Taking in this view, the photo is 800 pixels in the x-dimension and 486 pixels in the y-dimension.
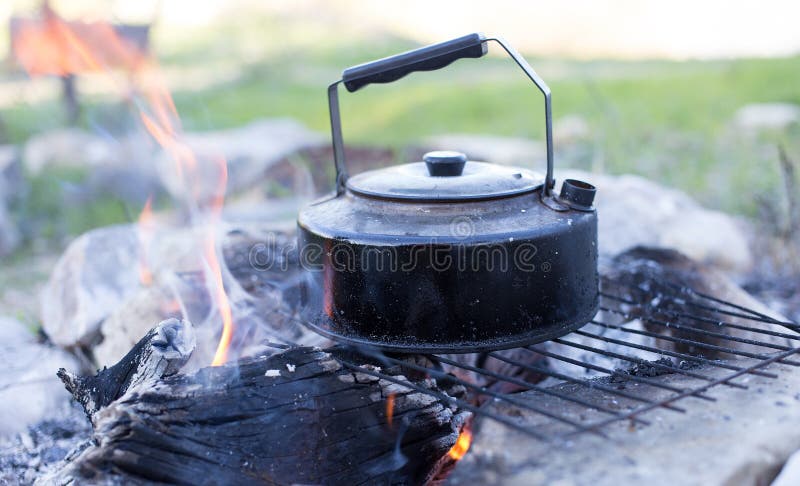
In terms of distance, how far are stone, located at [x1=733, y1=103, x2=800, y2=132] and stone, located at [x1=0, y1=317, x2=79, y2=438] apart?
7973 millimetres

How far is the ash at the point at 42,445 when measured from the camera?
2.35 m

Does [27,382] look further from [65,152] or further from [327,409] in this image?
[65,152]

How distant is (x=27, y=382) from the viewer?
2.75 m

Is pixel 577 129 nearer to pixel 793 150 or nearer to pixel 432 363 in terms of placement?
pixel 793 150

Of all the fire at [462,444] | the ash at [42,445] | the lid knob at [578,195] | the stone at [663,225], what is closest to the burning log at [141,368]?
the ash at [42,445]

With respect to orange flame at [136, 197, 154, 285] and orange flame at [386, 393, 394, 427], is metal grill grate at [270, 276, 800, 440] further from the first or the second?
orange flame at [136, 197, 154, 285]

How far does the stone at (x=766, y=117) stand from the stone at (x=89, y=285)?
7470mm

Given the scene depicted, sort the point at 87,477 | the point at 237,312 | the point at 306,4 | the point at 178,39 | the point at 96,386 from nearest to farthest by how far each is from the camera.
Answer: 1. the point at 87,477
2. the point at 96,386
3. the point at 237,312
4. the point at 178,39
5. the point at 306,4

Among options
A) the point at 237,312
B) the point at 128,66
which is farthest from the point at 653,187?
the point at 128,66

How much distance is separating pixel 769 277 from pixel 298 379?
3.25 m

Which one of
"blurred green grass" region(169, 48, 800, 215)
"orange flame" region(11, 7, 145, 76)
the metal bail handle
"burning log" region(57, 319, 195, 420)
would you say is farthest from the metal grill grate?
"orange flame" region(11, 7, 145, 76)

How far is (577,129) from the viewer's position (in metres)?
8.61

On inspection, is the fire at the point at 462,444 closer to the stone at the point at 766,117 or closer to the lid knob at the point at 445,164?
→ the lid knob at the point at 445,164

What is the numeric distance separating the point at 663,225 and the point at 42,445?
11.0ft
